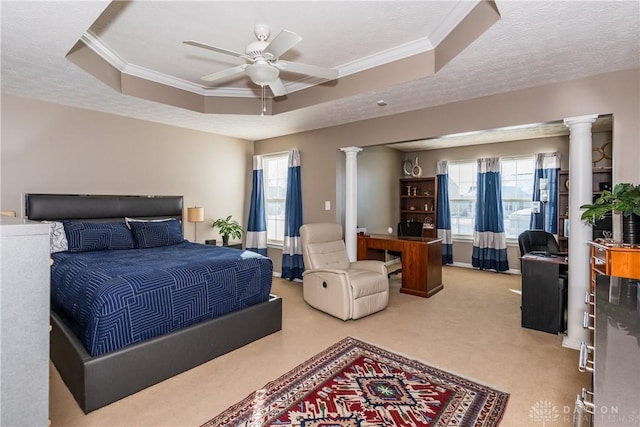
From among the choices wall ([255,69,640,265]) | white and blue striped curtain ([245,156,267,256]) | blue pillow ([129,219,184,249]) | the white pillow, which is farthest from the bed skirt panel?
white and blue striped curtain ([245,156,267,256])

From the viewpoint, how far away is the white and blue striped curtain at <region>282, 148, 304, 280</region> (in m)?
5.46

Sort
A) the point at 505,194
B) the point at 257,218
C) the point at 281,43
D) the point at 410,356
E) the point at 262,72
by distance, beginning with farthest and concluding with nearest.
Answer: the point at 505,194, the point at 257,218, the point at 410,356, the point at 262,72, the point at 281,43

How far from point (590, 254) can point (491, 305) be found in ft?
5.16

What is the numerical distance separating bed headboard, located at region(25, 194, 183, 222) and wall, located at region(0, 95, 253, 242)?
5.1 inches

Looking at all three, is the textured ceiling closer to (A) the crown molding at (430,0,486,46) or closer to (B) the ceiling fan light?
(A) the crown molding at (430,0,486,46)

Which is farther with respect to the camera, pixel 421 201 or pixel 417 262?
pixel 421 201

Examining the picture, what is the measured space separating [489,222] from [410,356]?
4.47 m

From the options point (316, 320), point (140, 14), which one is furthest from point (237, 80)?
point (316, 320)

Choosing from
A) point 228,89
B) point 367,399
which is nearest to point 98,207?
point 228,89

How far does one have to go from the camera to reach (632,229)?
2541mm

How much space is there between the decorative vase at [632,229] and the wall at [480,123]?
56 centimetres

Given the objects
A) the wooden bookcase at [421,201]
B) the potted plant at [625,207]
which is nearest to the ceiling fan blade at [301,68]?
the potted plant at [625,207]

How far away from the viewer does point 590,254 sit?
304 cm

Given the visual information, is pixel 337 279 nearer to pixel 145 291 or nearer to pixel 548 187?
pixel 145 291
